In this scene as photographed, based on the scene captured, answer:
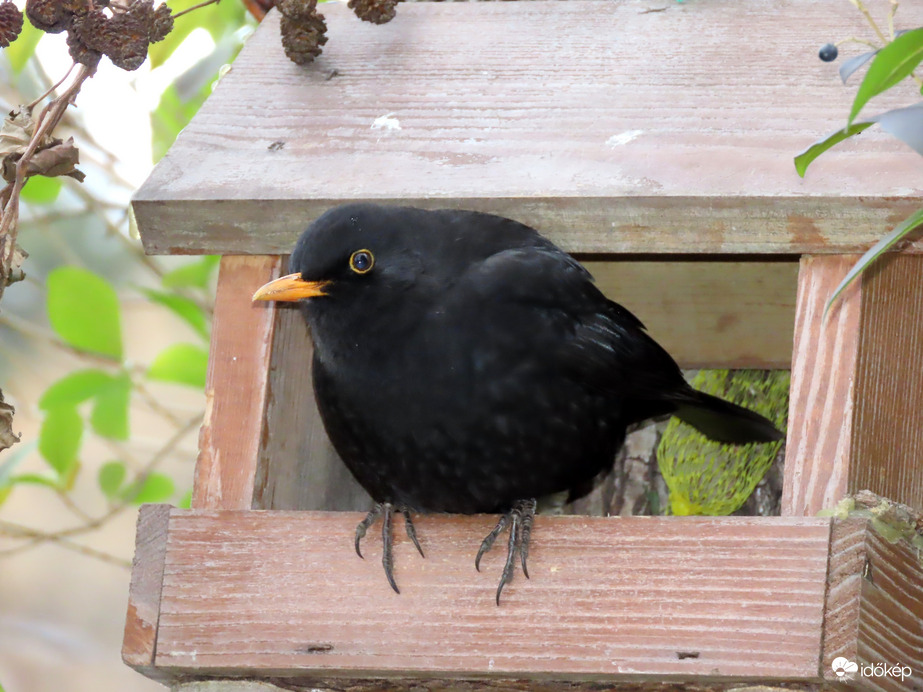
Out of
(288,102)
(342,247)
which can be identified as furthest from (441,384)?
(288,102)

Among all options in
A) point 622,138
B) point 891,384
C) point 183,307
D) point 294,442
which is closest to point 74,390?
point 183,307

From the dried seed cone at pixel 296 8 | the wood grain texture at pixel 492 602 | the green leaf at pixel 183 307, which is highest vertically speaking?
the dried seed cone at pixel 296 8

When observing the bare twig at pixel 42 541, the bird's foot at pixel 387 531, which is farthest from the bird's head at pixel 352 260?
the bare twig at pixel 42 541

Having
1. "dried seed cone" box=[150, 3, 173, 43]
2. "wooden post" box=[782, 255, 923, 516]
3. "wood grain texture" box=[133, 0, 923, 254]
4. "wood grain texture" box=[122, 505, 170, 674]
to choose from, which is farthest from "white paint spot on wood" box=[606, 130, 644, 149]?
"wood grain texture" box=[122, 505, 170, 674]

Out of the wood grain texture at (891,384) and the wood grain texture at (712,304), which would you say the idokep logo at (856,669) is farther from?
the wood grain texture at (712,304)

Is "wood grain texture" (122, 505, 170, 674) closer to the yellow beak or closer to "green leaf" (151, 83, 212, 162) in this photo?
the yellow beak

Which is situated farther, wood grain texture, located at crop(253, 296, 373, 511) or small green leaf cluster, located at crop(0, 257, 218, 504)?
small green leaf cluster, located at crop(0, 257, 218, 504)
